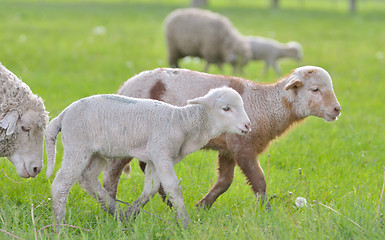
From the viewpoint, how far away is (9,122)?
4.96 metres

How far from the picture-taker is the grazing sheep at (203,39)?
42.8 ft

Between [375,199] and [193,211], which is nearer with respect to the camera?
[193,211]

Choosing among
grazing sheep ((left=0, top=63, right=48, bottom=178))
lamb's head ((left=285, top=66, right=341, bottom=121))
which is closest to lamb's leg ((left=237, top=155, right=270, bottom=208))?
lamb's head ((left=285, top=66, right=341, bottom=121))

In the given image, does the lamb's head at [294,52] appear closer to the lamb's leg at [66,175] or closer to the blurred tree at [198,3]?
the lamb's leg at [66,175]

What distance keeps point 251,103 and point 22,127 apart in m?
1.93

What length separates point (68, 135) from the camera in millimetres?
4441

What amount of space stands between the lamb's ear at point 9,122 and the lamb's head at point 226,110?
1526 mm

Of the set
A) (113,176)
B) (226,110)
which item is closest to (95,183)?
(113,176)

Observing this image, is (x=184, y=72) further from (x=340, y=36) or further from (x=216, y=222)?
(x=340, y=36)

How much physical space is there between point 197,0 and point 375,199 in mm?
24014

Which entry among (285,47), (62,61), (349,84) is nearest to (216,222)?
(349,84)

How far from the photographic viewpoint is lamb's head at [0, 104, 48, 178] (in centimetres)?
506

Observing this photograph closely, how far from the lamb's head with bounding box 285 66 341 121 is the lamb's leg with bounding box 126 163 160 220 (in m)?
1.43

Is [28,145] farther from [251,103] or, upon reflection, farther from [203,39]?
[203,39]
